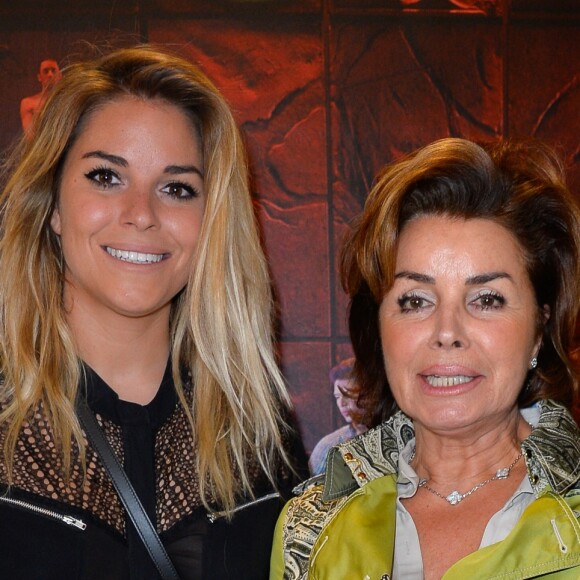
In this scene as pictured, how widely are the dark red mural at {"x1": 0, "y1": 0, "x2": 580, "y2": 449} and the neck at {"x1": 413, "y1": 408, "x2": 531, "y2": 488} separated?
0.78 m

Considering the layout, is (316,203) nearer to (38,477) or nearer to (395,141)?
(395,141)

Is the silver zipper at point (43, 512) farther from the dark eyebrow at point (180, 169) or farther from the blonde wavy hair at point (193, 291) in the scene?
the dark eyebrow at point (180, 169)

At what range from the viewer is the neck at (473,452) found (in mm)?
2354

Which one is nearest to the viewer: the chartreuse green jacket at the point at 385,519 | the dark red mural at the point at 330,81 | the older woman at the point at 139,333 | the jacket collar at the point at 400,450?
the chartreuse green jacket at the point at 385,519

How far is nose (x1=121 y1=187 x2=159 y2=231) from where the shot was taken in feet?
8.28

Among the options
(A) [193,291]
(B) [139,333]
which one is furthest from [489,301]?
(B) [139,333]

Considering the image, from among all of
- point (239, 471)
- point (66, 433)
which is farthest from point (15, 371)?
point (239, 471)

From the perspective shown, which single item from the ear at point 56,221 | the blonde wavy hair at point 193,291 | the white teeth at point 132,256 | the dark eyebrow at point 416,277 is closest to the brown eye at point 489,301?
the dark eyebrow at point 416,277

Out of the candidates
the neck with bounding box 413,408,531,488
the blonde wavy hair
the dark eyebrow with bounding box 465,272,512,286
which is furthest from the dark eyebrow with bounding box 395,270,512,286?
the blonde wavy hair

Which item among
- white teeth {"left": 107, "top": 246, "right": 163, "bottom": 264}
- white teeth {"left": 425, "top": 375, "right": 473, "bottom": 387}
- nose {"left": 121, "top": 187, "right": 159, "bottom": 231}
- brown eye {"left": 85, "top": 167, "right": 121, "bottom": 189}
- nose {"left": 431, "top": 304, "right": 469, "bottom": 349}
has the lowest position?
white teeth {"left": 425, "top": 375, "right": 473, "bottom": 387}

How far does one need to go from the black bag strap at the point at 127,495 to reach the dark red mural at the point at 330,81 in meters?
0.83

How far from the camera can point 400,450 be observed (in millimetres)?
2537

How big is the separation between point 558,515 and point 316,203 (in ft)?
4.41

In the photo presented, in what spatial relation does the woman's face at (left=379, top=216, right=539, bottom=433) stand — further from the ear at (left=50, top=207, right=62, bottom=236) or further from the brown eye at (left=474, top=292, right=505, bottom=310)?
the ear at (left=50, top=207, right=62, bottom=236)
